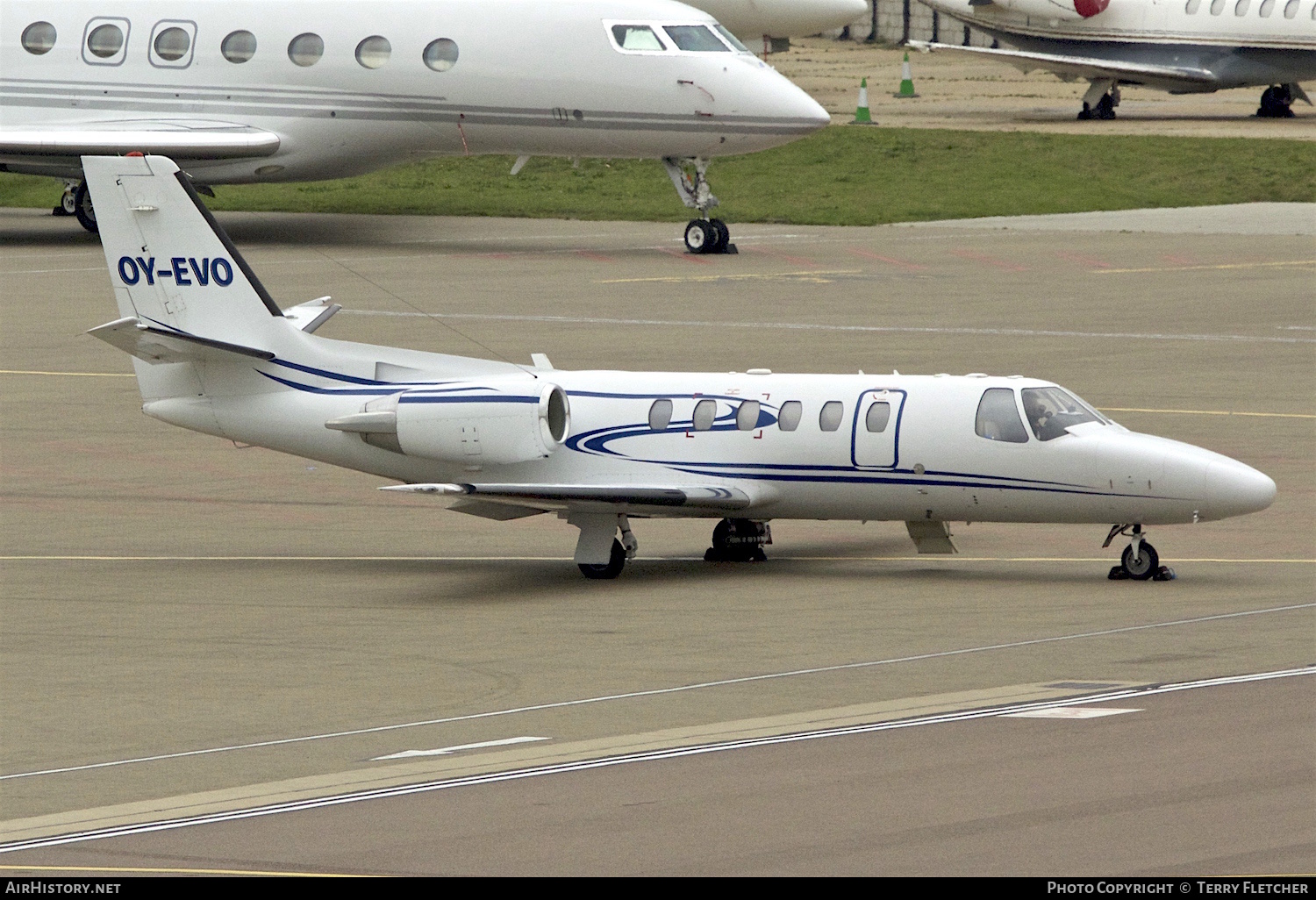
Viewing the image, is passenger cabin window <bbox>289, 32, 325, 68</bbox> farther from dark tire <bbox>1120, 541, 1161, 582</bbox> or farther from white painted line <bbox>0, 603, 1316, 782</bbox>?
white painted line <bbox>0, 603, 1316, 782</bbox>

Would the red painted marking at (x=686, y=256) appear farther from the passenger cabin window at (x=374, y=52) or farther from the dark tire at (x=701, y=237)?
the passenger cabin window at (x=374, y=52)

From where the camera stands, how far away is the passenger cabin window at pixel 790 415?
78.1 ft

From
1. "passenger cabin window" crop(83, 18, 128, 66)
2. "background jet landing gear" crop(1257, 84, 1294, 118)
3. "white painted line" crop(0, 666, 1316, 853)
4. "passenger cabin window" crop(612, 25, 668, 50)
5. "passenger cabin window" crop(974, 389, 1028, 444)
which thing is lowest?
"white painted line" crop(0, 666, 1316, 853)

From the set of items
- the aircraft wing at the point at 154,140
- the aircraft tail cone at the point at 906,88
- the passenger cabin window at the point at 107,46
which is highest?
the aircraft tail cone at the point at 906,88

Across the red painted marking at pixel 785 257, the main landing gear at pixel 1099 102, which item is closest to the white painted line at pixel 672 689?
the red painted marking at pixel 785 257

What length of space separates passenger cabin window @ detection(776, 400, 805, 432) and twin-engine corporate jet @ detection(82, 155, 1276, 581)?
0.02 metres

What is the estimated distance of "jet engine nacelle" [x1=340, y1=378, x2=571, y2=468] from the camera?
78.6 ft

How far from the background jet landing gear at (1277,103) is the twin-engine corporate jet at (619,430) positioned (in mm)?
52956

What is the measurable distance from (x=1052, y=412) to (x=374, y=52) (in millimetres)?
30322

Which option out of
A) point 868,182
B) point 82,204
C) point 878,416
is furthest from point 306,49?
point 878,416

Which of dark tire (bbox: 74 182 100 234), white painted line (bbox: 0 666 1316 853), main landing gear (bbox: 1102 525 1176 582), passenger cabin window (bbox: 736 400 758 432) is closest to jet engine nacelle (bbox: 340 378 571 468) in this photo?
passenger cabin window (bbox: 736 400 758 432)

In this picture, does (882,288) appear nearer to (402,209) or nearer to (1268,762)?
(402,209)

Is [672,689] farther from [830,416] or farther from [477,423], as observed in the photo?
[477,423]

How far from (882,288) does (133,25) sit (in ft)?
61.6
